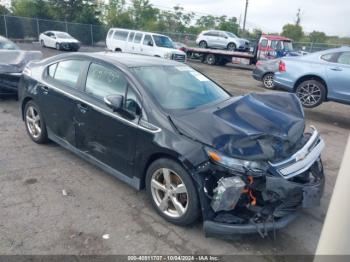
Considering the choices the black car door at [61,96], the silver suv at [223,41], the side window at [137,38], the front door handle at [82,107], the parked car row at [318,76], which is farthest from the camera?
the silver suv at [223,41]

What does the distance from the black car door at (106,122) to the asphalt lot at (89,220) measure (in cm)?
41

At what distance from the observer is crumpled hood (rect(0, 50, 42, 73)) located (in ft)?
23.7

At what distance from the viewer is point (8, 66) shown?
725 centimetres

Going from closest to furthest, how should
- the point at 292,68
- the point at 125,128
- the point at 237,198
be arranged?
A: the point at 237,198 → the point at 125,128 → the point at 292,68

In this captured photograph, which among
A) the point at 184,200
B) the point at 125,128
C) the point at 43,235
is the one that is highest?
the point at 125,128

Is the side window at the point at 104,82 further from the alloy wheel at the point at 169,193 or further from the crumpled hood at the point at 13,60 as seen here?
the crumpled hood at the point at 13,60

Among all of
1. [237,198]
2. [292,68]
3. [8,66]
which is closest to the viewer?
[237,198]

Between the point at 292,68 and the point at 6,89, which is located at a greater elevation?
the point at 292,68

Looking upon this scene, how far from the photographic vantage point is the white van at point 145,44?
17.8m

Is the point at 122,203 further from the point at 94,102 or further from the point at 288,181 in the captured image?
the point at 288,181

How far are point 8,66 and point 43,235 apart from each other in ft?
18.4

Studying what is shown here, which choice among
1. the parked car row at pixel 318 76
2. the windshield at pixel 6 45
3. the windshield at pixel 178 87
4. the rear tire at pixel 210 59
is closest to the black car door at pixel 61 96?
the windshield at pixel 178 87

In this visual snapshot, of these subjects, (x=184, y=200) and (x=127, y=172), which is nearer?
(x=184, y=200)

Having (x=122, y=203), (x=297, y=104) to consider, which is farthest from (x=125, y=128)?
(x=297, y=104)
